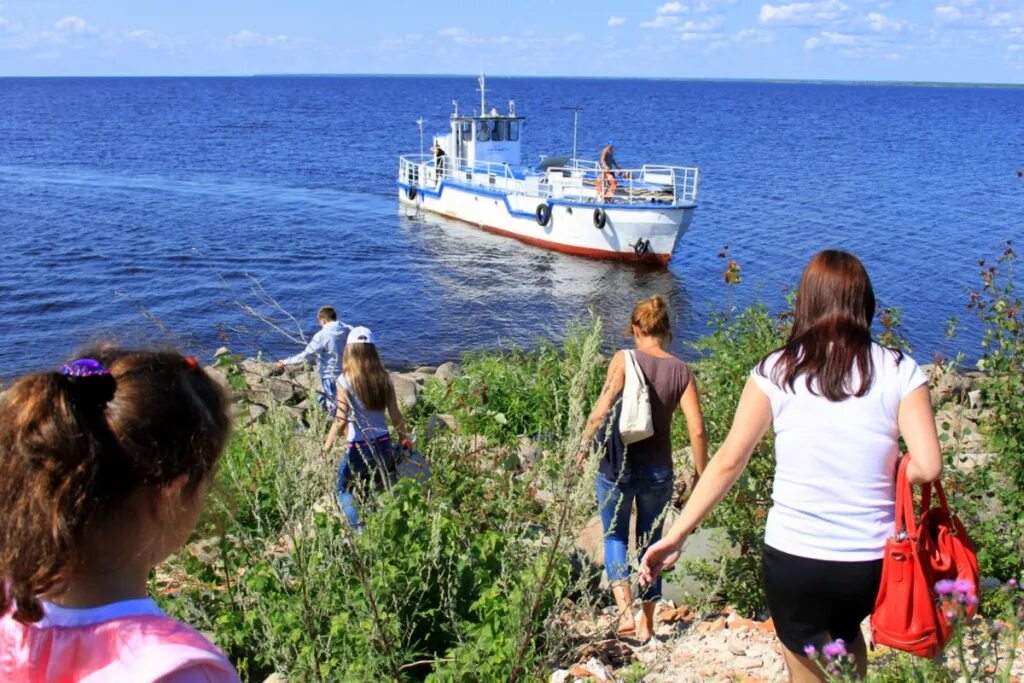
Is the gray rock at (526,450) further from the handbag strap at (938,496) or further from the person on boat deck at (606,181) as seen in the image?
the person on boat deck at (606,181)

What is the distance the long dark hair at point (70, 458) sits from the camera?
1386 millimetres

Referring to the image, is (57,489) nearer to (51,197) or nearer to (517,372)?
(517,372)

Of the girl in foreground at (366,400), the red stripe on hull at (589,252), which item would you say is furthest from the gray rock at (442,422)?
the red stripe on hull at (589,252)

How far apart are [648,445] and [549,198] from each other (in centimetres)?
2245

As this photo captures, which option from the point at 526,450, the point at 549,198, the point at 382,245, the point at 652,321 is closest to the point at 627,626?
the point at 652,321

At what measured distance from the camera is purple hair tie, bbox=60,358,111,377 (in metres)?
1.44

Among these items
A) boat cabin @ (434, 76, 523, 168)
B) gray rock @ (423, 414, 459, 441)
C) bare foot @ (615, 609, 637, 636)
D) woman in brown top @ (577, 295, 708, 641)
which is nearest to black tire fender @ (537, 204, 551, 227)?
boat cabin @ (434, 76, 523, 168)

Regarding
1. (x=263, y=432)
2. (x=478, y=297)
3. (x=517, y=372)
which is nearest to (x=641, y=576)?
(x=263, y=432)

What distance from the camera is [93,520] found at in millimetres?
1421

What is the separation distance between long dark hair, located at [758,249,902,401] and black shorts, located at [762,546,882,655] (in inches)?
21.0

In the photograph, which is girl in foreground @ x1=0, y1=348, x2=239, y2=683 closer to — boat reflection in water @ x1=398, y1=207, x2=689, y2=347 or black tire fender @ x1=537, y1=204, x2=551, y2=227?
boat reflection in water @ x1=398, y1=207, x2=689, y2=347

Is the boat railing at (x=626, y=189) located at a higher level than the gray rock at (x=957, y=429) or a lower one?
lower

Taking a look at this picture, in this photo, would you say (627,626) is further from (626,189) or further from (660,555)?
(626,189)

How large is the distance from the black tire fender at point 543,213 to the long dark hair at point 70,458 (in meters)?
25.4
